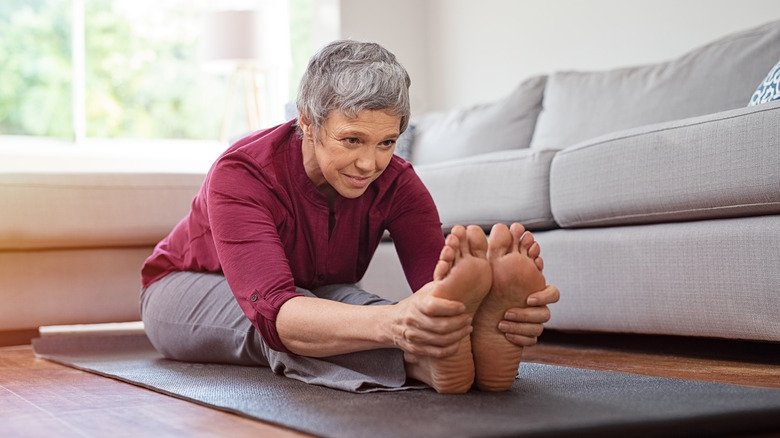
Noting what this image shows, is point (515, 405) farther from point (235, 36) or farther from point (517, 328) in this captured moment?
point (235, 36)

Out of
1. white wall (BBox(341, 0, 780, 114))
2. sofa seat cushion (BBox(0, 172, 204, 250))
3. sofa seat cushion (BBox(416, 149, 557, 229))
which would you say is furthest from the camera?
white wall (BBox(341, 0, 780, 114))

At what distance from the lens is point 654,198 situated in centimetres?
223

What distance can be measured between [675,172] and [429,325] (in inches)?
39.0

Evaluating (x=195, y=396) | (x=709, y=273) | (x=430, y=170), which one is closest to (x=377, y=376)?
(x=195, y=396)

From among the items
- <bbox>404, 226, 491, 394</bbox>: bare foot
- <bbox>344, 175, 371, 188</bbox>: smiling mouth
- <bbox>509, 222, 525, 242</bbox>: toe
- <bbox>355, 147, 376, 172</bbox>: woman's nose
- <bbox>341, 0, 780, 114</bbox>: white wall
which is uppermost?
<bbox>341, 0, 780, 114</bbox>: white wall

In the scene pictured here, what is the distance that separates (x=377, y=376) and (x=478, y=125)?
216 centimetres

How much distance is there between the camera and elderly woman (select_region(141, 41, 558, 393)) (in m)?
1.47

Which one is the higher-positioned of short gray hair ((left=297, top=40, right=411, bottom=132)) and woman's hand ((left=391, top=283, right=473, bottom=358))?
short gray hair ((left=297, top=40, right=411, bottom=132))

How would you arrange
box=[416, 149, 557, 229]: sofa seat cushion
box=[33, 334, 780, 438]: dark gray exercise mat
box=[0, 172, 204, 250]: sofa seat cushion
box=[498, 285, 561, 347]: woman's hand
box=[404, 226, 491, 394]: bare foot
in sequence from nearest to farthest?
1. box=[33, 334, 780, 438]: dark gray exercise mat
2. box=[404, 226, 491, 394]: bare foot
3. box=[498, 285, 561, 347]: woman's hand
4. box=[416, 149, 557, 229]: sofa seat cushion
5. box=[0, 172, 204, 250]: sofa seat cushion

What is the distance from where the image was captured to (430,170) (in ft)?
10.3

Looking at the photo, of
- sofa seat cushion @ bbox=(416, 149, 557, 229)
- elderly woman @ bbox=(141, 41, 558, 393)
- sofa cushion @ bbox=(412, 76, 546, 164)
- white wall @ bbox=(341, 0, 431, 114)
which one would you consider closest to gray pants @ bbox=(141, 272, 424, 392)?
elderly woman @ bbox=(141, 41, 558, 393)

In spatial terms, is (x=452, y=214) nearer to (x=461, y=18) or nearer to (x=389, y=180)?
(x=389, y=180)

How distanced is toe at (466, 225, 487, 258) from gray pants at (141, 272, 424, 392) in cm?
29

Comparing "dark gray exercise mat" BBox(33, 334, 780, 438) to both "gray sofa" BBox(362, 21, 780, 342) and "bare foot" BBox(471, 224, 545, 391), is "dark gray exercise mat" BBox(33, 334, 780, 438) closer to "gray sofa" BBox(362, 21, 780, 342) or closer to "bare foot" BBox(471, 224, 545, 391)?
"bare foot" BBox(471, 224, 545, 391)
